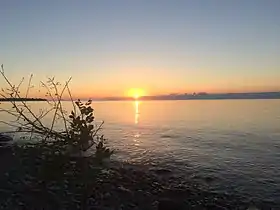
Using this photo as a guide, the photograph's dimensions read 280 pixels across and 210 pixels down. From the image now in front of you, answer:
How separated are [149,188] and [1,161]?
1077 cm

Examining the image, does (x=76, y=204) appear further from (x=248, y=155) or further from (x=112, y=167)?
(x=248, y=155)

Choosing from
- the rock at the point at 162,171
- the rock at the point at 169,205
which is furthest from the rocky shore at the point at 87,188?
the rock at the point at 162,171

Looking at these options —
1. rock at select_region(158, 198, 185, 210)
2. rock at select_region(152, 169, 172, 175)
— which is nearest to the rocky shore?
rock at select_region(158, 198, 185, 210)

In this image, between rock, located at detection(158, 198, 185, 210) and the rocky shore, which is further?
rock, located at detection(158, 198, 185, 210)

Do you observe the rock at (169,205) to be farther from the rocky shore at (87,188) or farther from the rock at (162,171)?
the rock at (162,171)

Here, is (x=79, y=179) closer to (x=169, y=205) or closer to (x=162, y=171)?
(x=169, y=205)

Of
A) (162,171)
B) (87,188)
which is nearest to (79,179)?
(87,188)

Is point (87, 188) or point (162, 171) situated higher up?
point (87, 188)

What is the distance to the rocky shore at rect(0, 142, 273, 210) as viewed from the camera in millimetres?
10570

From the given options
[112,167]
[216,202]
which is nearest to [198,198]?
[216,202]

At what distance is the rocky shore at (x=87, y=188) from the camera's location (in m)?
10.6

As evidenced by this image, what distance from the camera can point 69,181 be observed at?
15477 millimetres

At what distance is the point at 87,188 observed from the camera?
447 inches

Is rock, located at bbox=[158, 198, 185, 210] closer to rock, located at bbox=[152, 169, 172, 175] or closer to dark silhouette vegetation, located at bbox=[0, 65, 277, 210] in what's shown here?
dark silhouette vegetation, located at bbox=[0, 65, 277, 210]
